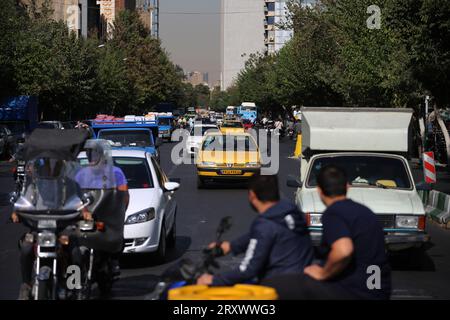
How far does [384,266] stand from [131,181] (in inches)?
275

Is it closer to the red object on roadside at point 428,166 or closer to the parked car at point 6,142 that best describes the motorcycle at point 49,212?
the red object on roadside at point 428,166

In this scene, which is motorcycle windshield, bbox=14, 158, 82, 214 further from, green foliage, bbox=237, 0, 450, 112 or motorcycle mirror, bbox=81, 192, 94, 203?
green foliage, bbox=237, 0, 450, 112

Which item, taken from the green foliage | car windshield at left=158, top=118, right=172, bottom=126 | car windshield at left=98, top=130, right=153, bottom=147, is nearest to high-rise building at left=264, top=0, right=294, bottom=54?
the green foliage

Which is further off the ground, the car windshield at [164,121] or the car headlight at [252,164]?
the car windshield at [164,121]

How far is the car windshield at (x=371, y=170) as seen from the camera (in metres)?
12.3

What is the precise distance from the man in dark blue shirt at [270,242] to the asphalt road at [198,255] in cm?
352

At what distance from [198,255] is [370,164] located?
2.94 metres

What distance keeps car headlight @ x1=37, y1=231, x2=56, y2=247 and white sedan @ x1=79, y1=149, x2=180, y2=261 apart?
3.75 meters

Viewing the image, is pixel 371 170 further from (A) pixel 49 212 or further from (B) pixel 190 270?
(B) pixel 190 270

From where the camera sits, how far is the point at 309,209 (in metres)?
11.1

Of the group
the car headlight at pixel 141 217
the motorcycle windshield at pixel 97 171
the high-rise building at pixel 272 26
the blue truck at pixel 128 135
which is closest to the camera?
the motorcycle windshield at pixel 97 171

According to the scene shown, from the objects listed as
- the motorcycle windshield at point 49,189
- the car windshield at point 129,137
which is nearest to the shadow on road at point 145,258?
the motorcycle windshield at point 49,189

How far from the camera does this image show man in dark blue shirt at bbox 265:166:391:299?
5.40 meters

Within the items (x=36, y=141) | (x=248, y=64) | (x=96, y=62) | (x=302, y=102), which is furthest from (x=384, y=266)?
(x=248, y=64)
